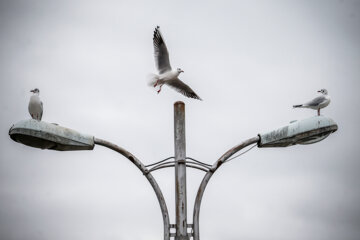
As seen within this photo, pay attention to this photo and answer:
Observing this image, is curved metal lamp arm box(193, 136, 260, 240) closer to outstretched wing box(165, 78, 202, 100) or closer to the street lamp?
the street lamp

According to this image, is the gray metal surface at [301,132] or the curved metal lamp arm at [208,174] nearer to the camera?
the curved metal lamp arm at [208,174]

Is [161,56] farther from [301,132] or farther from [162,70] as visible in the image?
[301,132]

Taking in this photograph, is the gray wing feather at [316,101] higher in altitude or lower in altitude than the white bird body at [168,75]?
lower

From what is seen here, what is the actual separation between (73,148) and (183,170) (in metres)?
1.41

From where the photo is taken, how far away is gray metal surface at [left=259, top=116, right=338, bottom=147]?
19.4 feet

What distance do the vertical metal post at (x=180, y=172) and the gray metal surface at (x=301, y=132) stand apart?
103 cm

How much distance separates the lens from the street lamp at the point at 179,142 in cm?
557

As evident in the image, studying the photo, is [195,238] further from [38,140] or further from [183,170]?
[38,140]

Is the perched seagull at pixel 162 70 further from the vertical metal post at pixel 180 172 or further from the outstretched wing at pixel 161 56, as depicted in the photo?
the vertical metal post at pixel 180 172

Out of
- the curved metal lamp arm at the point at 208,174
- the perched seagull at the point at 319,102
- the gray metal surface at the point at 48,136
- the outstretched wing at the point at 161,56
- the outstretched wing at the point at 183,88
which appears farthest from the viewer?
the outstretched wing at the point at 183,88

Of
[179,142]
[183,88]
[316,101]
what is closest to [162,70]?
[183,88]

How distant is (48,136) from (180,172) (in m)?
1.61

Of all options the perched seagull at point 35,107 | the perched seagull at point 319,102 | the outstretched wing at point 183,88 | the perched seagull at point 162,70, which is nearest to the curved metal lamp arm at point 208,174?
the perched seagull at point 319,102

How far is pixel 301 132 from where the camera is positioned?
595 cm
